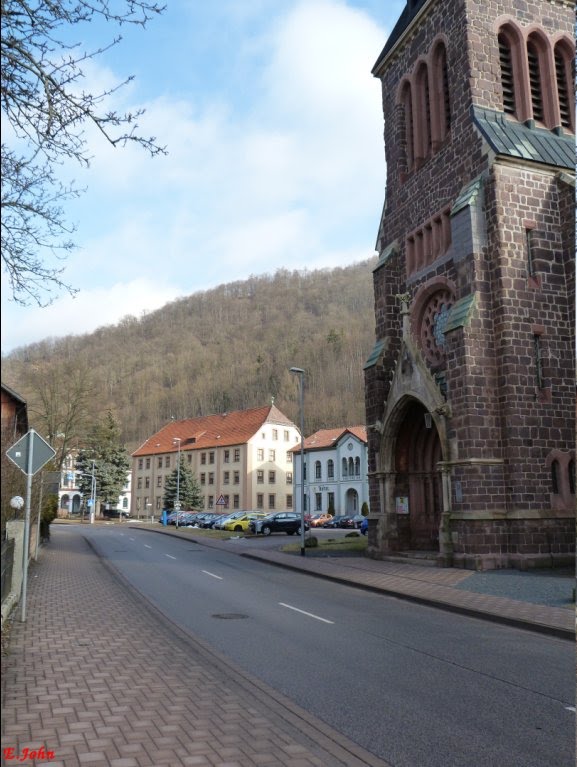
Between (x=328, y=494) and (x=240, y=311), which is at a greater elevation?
(x=240, y=311)

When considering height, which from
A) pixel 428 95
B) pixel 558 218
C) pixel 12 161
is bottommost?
pixel 12 161

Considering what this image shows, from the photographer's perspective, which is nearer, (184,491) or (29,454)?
(29,454)

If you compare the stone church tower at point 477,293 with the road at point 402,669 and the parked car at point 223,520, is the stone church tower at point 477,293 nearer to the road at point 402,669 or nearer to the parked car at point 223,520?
the road at point 402,669

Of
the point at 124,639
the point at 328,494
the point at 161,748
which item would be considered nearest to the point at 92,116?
the point at 161,748

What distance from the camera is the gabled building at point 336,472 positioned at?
65.9 metres

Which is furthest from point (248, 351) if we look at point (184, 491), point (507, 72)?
point (507, 72)

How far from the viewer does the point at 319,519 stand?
62250mm

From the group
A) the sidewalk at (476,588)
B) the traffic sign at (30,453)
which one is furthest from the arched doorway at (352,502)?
the traffic sign at (30,453)

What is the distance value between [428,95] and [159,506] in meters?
74.2

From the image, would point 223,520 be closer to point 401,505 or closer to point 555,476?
point 401,505

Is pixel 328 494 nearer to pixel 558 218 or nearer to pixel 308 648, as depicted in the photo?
pixel 558 218

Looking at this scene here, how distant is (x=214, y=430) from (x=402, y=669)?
3177 inches

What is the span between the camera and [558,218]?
A: 2166 centimetres

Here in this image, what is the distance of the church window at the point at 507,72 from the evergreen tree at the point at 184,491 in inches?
2208
